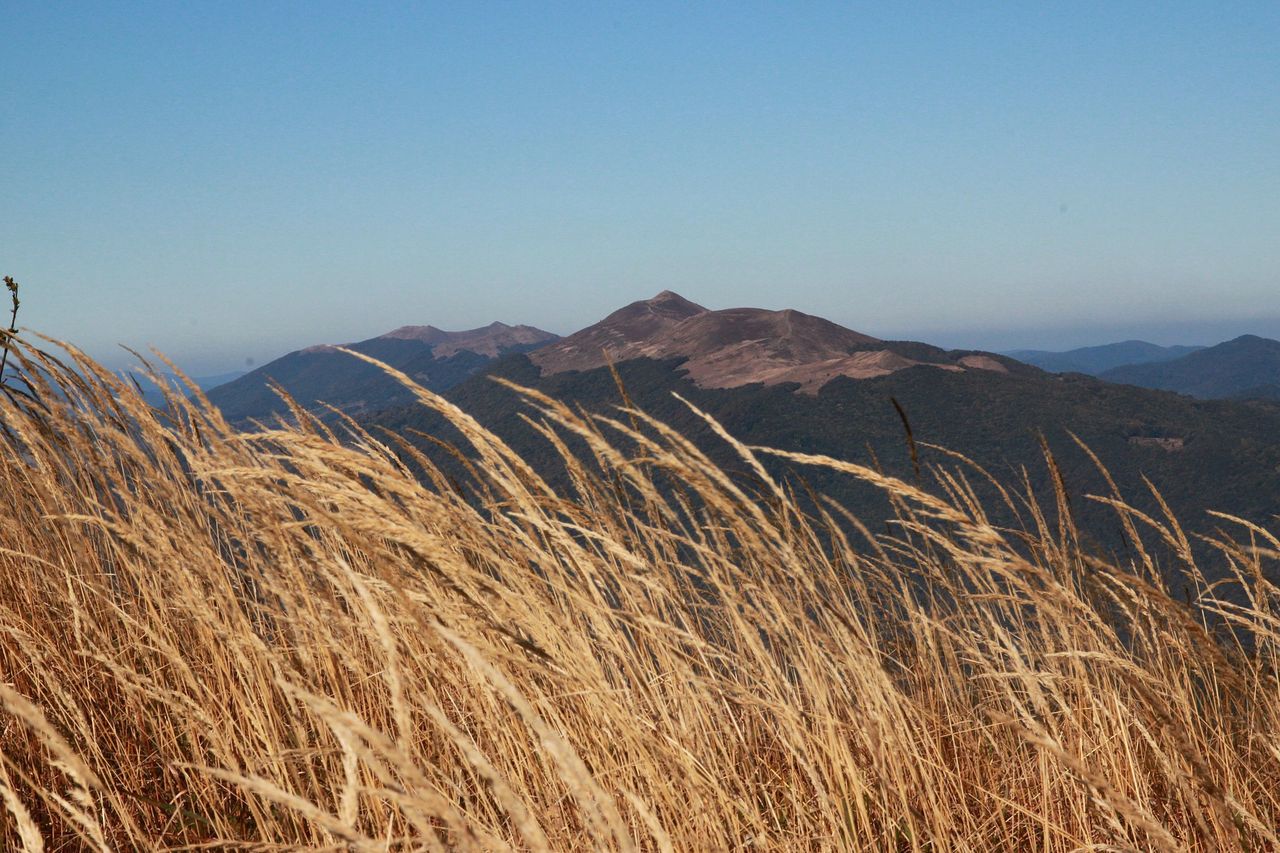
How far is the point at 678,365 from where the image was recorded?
7519cm

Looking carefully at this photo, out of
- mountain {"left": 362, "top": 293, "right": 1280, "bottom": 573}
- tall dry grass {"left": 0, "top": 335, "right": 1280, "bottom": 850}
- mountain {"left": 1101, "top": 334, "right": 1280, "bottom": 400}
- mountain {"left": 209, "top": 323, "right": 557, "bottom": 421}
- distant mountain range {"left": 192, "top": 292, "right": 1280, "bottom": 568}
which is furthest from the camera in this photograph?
mountain {"left": 1101, "top": 334, "right": 1280, "bottom": 400}

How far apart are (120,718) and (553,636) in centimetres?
124

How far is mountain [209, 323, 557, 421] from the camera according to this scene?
419ft

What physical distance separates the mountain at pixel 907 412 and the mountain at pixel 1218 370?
9249cm

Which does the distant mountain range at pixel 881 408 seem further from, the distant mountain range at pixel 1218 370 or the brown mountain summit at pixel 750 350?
the distant mountain range at pixel 1218 370

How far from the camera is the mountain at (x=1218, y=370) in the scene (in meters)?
145

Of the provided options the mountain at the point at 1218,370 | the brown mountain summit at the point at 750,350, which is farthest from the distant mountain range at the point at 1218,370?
the brown mountain summit at the point at 750,350

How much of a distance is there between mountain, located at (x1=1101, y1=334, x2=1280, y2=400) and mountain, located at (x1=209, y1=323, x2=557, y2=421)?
104m

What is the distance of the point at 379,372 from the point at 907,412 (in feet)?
430

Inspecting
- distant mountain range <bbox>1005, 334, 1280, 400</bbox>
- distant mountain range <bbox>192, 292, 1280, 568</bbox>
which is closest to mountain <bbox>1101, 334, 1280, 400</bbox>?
distant mountain range <bbox>1005, 334, 1280, 400</bbox>

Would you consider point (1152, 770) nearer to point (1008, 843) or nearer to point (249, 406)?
point (1008, 843)

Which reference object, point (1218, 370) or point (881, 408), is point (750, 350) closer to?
point (881, 408)

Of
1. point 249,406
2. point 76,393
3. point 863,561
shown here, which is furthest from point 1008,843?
point 249,406

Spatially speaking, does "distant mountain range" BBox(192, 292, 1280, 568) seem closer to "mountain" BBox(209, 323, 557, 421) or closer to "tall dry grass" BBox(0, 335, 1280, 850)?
"tall dry grass" BBox(0, 335, 1280, 850)
